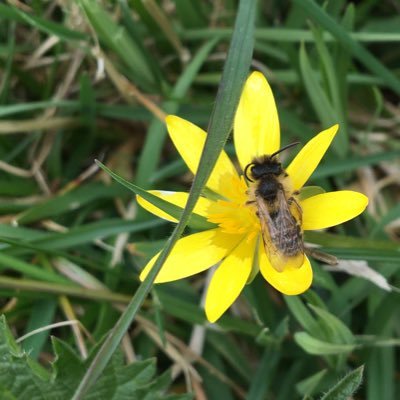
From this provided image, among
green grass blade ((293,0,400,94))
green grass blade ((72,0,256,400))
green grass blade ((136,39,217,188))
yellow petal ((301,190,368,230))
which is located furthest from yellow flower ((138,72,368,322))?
green grass blade ((136,39,217,188))

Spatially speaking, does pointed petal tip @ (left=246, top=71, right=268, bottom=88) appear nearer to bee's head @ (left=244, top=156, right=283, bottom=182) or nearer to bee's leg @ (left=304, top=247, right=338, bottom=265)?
bee's head @ (left=244, top=156, right=283, bottom=182)

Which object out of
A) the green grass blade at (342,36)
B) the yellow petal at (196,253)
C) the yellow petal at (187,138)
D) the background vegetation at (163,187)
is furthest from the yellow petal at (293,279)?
the green grass blade at (342,36)

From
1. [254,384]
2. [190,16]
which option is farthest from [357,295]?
[190,16]

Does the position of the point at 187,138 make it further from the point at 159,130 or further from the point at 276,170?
the point at 159,130

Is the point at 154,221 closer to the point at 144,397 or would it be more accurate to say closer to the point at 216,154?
the point at 144,397

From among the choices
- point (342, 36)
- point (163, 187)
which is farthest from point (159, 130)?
point (342, 36)

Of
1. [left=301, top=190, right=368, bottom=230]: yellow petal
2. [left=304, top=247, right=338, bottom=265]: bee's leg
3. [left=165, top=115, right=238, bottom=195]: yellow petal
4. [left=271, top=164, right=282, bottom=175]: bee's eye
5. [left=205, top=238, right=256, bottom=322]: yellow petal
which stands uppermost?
[left=165, top=115, right=238, bottom=195]: yellow petal

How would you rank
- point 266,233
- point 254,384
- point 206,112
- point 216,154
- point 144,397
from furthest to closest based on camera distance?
point 206,112, point 254,384, point 144,397, point 266,233, point 216,154
